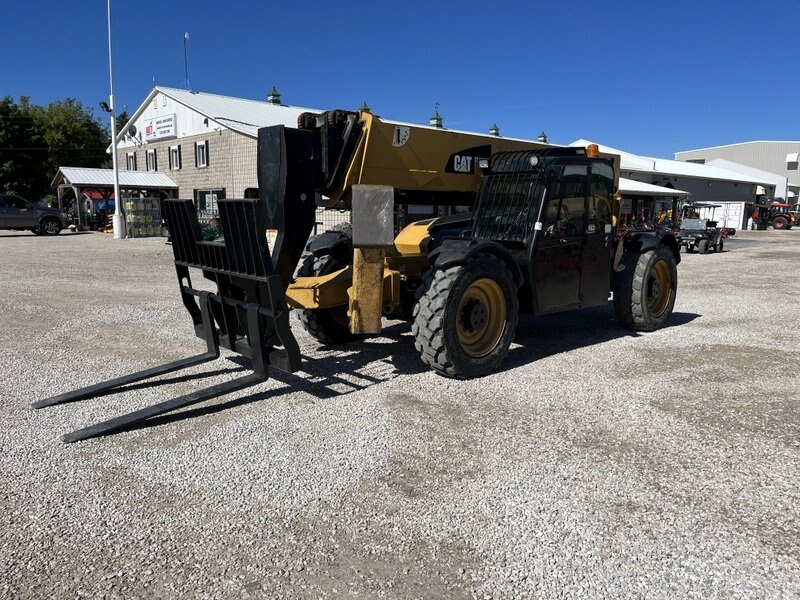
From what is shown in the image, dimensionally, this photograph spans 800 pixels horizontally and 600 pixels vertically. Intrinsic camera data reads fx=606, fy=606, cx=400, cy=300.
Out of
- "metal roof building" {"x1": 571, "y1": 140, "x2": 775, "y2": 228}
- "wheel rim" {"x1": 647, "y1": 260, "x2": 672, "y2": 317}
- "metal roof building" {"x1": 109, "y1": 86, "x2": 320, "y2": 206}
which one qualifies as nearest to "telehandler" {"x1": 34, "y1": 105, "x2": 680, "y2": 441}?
"wheel rim" {"x1": 647, "y1": 260, "x2": 672, "y2": 317}

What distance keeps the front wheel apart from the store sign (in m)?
30.4

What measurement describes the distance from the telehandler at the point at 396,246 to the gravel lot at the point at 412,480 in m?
0.48

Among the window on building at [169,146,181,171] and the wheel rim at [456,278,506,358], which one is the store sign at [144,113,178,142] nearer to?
the window on building at [169,146,181,171]

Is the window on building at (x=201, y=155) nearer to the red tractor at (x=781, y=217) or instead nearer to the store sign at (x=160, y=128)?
the store sign at (x=160, y=128)

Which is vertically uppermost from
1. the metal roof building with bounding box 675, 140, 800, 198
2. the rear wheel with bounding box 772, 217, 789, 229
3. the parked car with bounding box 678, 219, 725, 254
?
the metal roof building with bounding box 675, 140, 800, 198

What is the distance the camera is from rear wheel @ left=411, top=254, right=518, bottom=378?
5.75 meters

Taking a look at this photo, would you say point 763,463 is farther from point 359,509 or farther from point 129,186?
point 129,186

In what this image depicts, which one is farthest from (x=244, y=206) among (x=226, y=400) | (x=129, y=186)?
(x=129, y=186)

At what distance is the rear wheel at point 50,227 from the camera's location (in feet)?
96.3

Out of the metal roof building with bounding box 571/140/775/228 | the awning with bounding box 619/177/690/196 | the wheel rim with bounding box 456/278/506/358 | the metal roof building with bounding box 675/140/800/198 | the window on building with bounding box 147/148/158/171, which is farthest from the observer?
the metal roof building with bounding box 675/140/800/198

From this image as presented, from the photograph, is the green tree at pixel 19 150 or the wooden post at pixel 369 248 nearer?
the wooden post at pixel 369 248

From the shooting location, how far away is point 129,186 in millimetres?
32125

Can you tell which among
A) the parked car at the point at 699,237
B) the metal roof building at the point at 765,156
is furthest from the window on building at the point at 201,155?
the metal roof building at the point at 765,156

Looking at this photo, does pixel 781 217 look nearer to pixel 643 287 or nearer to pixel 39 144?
pixel 643 287
